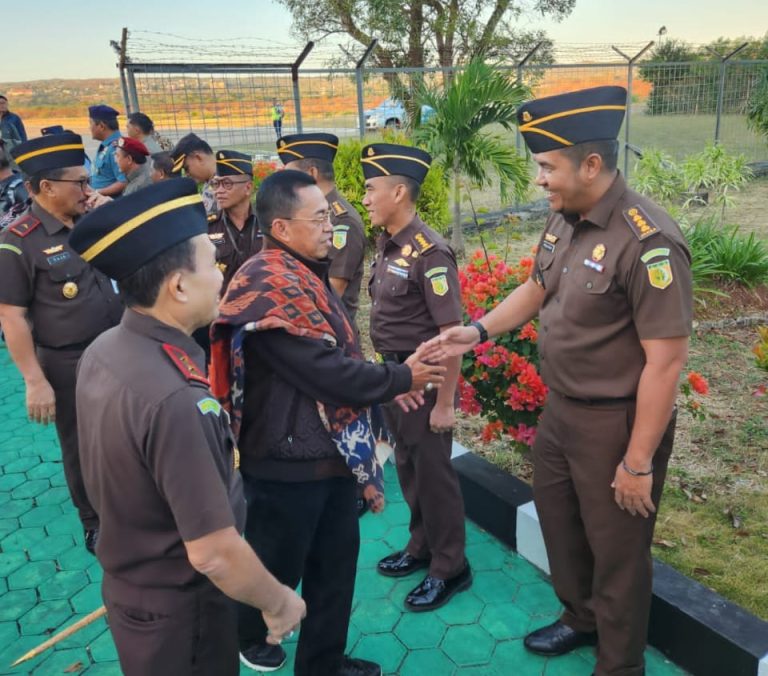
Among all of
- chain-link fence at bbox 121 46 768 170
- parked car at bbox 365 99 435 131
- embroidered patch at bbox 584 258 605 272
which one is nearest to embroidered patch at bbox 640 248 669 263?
embroidered patch at bbox 584 258 605 272

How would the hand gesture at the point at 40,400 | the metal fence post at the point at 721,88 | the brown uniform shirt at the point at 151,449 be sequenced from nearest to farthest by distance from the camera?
the brown uniform shirt at the point at 151,449 → the hand gesture at the point at 40,400 → the metal fence post at the point at 721,88

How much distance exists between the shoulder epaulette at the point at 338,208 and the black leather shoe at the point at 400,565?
1.86 metres

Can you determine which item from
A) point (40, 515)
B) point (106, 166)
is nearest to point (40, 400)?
point (40, 515)

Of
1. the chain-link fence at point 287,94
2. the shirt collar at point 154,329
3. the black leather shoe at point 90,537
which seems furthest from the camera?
the chain-link fence at point 287,94

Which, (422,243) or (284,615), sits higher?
(422,243)

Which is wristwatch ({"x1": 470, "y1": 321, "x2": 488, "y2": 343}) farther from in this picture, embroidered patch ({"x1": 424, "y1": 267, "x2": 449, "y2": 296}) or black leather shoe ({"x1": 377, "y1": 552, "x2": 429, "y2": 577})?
black leather shoe ({"x1": 377, "y1": 552, "x2": 429, "y2": 577})

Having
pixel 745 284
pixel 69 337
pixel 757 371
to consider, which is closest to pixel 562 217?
pixel 69 337

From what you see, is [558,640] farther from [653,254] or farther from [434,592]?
[653,254]

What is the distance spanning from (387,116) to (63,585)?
845cm

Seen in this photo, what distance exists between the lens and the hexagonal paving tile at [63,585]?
3279 mm

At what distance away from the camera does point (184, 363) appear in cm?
155

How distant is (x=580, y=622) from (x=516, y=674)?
0.33m

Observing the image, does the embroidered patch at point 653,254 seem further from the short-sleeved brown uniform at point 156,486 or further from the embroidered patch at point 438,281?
the short-sleeved brown uniform at point 156,486

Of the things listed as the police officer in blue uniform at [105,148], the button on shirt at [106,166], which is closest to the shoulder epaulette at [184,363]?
the police officer in blue uniform at [105,148]
